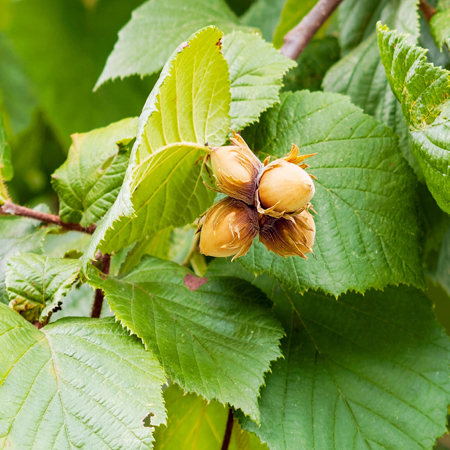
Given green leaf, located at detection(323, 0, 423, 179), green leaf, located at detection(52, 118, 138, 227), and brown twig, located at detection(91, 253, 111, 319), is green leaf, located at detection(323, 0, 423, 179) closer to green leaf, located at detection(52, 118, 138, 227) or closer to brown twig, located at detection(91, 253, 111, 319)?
green leaf, located at detection(52, 118, 138, 227)

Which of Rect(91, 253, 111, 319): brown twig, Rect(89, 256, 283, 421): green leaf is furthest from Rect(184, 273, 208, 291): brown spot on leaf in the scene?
Rect(91, 253, 111, 319): brown twig

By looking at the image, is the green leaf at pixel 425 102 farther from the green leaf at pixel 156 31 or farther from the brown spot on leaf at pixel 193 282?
the green leaf at pixel 156 31

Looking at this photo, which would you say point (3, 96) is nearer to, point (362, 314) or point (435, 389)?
point (362, 314)

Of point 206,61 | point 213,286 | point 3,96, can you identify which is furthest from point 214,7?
point 3,96

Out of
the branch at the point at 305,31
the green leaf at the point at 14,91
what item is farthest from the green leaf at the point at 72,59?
the branch at the point at 305,31

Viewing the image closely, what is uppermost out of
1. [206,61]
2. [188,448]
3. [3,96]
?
[206,61]
